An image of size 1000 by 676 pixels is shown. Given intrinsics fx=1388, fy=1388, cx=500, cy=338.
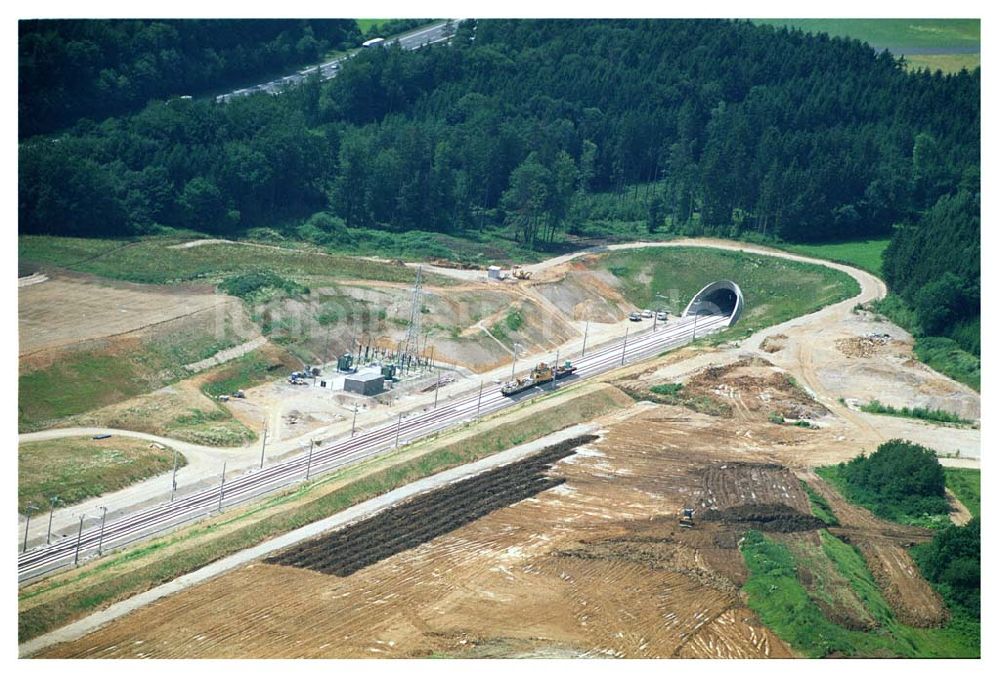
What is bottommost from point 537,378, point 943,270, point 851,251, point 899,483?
point 537,378

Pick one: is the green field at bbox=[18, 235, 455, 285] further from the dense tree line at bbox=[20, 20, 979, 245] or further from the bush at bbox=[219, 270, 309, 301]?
the dense tree line at bbox=[20, 20, 979, 245]

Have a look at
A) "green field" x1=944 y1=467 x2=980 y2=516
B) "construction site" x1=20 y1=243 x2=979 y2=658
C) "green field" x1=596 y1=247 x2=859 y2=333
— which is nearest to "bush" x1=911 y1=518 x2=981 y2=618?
"construction site" x1=20 y1=243 x2=979 y2=658

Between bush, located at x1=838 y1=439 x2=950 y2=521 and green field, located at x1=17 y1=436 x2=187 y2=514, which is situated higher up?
bush, located at x1=838 y1=439 x2=950 y2=521

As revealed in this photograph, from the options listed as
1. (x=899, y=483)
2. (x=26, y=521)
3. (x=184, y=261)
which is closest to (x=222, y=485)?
(x=26, y=521)

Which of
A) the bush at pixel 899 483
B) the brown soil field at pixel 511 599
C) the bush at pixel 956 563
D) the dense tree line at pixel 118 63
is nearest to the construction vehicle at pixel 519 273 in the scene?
the brown soil field at pixel 511 599

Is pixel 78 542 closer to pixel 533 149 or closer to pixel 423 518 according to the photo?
pixel 423 518

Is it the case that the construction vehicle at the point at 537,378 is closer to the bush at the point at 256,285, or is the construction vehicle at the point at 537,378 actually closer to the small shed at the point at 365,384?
the small shed at the point at 365,384
